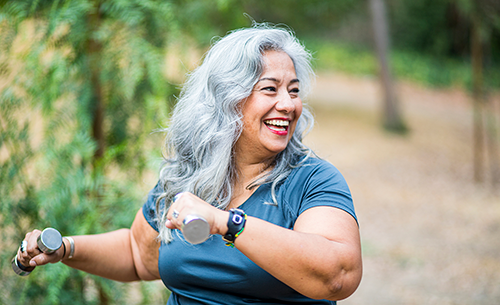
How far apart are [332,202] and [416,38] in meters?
17.8

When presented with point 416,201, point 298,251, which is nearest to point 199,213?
point 298,251

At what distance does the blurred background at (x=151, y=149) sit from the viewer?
2.01 meters

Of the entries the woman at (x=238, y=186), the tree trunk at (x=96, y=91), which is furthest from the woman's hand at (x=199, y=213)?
the tree trunk at (x=96, y=91)

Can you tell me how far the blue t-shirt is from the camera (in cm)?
125

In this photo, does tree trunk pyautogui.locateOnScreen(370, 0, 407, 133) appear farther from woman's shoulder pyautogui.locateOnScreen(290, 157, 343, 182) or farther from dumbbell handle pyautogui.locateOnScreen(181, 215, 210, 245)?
dumbbell handle pyautogui.locateOnScreen(181, 215, 210, 245)

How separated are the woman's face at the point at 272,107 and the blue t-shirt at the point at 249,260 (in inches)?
4.9

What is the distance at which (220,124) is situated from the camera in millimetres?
1443

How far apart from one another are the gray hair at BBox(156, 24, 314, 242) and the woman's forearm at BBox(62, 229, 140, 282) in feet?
0.79

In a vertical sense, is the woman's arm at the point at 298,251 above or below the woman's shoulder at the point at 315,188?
below

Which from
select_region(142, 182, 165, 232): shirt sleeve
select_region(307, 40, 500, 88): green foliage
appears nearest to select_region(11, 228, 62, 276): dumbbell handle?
select_region(142, 182, 165, 232): shirt sleeve

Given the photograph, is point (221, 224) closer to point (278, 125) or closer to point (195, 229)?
point (195, 229)

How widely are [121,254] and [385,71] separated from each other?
32.4ft

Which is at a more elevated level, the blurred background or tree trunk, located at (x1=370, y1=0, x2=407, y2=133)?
tree trunk, located at (x1=370, y1=0, x2=407, y2=133)

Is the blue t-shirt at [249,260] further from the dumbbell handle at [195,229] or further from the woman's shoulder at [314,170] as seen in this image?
the dumbbell handle at [195,229]
